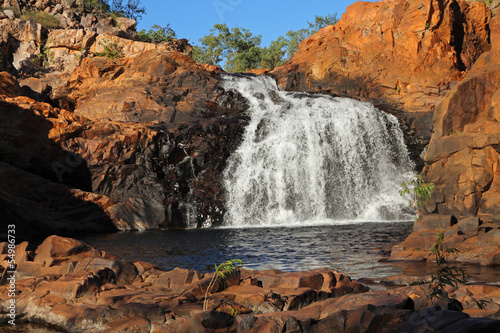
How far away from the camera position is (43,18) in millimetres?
49969

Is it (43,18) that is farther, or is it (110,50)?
(43,18)

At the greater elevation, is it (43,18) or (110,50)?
(43,18)

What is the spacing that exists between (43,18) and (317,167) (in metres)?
34.8

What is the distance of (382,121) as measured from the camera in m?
33.1

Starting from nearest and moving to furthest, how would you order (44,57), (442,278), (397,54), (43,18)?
(442,278) → (397,54) → (44,57) → (43,18)

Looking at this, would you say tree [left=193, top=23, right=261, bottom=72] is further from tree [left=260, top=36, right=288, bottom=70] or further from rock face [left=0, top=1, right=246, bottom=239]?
rock face [left=0, top=1, right=246, bottom=239]

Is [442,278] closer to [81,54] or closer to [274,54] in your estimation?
[81,54]

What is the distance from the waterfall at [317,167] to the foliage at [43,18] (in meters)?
26.5

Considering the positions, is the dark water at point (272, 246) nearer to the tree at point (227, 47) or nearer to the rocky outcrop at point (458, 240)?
the rocky outcrop at point (458, 240)

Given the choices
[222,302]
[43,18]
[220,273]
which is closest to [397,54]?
[220,273]

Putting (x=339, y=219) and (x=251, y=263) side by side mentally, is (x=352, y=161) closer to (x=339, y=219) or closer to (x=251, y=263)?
(x=339, y=219)

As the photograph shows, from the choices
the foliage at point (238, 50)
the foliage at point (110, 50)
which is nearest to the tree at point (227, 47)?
the foliage at point (238, 50)

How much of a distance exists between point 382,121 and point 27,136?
71.2ft

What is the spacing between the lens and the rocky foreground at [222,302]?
7.04 metres
